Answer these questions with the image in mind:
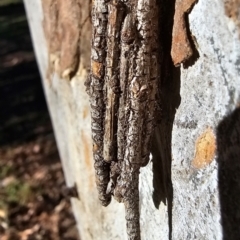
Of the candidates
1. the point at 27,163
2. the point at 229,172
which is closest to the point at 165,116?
the point at 229,172

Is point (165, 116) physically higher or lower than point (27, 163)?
higher

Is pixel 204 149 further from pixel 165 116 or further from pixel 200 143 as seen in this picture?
pixel 165 116

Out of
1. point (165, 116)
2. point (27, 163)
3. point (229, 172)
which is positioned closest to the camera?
point (229, 172)

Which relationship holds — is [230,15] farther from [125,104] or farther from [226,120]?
[125,104]

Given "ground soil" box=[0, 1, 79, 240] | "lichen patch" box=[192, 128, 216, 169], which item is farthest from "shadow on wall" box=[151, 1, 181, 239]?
"ground soil" box=[0, 1, 79, 240]

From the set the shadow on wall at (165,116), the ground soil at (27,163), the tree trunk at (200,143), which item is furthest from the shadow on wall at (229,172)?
the ground soil at (27,163)

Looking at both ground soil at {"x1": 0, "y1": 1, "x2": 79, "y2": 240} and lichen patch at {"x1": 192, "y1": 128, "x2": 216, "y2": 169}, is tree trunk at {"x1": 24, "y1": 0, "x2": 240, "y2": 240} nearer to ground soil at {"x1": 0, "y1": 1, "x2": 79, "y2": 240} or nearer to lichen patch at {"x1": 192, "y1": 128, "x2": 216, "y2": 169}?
lichen patch at {"x1": 192, "y1": 128, "x2": 216, "y2": 169}

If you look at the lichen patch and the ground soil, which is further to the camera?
the ground soil

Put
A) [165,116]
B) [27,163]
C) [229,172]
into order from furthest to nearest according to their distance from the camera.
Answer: [27,163] → [165,116] → [229,172]

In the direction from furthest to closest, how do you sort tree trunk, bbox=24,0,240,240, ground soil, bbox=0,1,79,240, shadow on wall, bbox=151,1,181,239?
ground soil, bbox=0,1,79,240, shadow on wall, bbox=151,1,181,239, tree trunk, bbox=24,0,240,240
